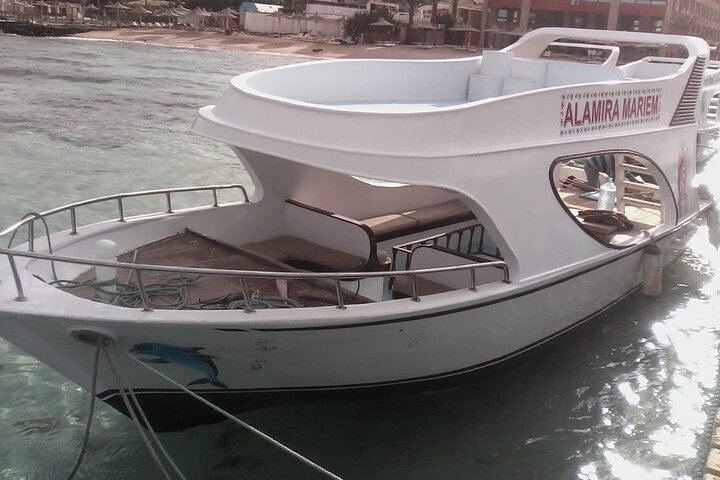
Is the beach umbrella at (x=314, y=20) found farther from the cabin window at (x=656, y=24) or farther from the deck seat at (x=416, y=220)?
the deck seat at (x=416, y=220)

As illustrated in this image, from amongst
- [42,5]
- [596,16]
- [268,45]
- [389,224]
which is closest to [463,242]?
[389,224]

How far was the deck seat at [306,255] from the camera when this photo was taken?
6.22m

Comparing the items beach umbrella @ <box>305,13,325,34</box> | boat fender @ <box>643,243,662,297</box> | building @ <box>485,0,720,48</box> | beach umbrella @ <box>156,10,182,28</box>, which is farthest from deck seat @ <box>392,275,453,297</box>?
A: beach umbrella @ <box>305,13,325,34</box>

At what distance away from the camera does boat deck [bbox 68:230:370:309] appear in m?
5.07

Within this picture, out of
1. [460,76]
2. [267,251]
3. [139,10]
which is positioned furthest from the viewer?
[139,10]

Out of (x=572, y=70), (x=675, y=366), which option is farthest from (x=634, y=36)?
(x=675, y=366)

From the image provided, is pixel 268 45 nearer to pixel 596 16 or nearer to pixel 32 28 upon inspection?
pixel 32 28

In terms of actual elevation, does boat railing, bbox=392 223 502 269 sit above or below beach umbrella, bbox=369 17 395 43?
below

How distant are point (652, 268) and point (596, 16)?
4921 centimetres

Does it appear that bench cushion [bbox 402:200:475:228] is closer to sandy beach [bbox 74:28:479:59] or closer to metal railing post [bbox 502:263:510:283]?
metal railing post [bbox 502:263:510:283]

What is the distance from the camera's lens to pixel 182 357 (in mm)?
4605

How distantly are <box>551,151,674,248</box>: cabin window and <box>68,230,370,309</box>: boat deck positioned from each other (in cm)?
227

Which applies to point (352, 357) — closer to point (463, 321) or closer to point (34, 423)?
point (463, 321)

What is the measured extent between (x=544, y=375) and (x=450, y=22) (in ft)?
180
